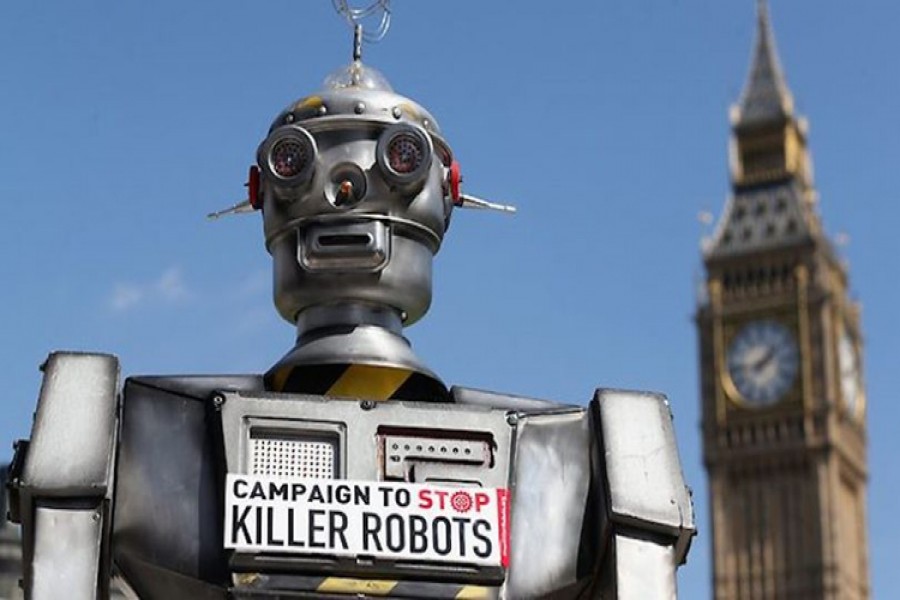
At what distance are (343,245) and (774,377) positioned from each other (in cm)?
5963

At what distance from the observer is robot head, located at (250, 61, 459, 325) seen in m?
4.67

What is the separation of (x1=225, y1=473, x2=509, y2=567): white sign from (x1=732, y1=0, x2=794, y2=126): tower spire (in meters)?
60.7

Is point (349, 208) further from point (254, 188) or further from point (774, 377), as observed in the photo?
point (774, 377)

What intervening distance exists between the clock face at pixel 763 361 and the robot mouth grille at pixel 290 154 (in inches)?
2314

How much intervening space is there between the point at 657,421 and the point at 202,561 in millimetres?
988

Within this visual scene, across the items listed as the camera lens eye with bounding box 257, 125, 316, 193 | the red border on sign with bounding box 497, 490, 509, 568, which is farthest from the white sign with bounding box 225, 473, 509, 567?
the camera lens eye with bounding box 257, 125, 316, 193

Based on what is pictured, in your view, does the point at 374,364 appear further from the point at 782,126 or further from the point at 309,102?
the point at 782,126

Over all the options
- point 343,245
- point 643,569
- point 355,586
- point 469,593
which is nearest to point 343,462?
point 355,586

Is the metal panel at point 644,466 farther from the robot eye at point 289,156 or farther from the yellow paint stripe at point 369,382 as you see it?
the robot eye at point 289,156

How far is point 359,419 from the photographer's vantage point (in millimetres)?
4434

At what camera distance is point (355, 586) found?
14.0 ft

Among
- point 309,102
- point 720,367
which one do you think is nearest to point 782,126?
point 720,367

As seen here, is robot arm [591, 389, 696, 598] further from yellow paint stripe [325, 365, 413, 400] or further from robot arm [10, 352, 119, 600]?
robot arm [10, 352, 119, 600]

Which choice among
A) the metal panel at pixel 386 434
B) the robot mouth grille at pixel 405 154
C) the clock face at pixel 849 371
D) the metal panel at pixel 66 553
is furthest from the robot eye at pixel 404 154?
the clock face at pixel 849 371
